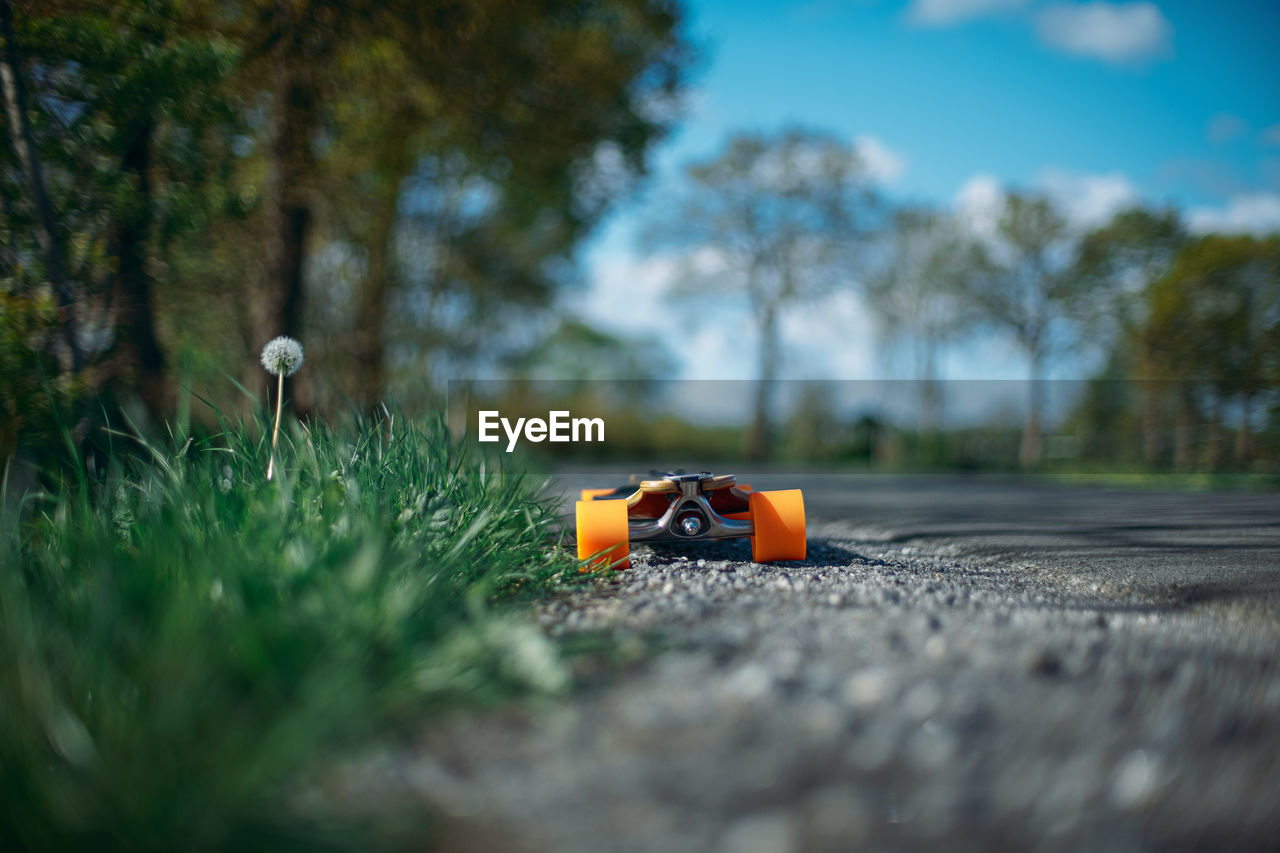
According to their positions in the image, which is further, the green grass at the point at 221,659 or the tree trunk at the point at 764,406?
the tree trunk at the point at 764,406

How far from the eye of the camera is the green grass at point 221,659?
129 cm

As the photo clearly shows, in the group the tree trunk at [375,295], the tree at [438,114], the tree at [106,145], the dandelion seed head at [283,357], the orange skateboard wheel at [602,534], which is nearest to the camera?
the orange skateboard wheel at [602,534]

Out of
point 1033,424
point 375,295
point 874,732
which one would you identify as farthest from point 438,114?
point 1033,424

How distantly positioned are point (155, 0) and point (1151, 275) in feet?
67.0

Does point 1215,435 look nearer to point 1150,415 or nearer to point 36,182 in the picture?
point 1150,415

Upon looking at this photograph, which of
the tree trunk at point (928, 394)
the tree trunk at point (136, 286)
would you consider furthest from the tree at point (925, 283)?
the tree trunk at point (136, 286)

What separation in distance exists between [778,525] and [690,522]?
40cm

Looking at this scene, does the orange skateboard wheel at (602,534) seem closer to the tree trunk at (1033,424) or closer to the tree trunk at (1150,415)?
the tree trunk at (1150,415)

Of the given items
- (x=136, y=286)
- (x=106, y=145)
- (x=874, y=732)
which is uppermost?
(x=106, y=145)

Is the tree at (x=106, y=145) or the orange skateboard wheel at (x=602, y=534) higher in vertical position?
the tree at (x=106, y=145)

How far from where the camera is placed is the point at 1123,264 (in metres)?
19.0

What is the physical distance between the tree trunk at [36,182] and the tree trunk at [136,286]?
0.49 m

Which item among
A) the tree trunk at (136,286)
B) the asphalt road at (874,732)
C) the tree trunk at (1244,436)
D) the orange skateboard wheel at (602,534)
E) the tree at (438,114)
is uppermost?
the tree at (438,114)

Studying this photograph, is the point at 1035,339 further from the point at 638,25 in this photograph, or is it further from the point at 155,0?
the point at 155,0
